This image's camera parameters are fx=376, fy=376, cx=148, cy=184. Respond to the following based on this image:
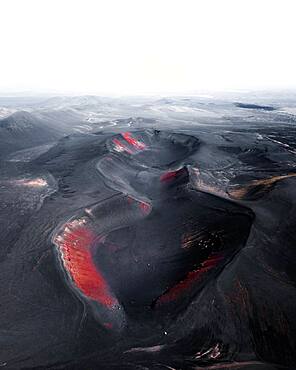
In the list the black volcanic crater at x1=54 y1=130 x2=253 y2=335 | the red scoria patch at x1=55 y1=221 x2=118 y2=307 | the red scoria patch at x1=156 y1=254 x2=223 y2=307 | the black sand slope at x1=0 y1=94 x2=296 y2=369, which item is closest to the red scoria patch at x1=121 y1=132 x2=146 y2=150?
the black sand slope at x1=0 y1=94 x2=296 y2=369

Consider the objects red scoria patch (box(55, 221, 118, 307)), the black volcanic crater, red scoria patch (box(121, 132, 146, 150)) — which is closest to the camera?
the black volcanic crater

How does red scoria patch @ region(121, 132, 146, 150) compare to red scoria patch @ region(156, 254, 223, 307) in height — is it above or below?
below

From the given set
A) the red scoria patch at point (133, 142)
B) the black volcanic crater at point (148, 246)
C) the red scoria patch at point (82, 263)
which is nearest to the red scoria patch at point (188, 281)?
the black volcanic crater at point (148, 246)

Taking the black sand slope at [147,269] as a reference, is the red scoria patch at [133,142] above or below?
below

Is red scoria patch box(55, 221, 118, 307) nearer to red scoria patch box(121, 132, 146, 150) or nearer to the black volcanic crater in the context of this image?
the black volcanic crater

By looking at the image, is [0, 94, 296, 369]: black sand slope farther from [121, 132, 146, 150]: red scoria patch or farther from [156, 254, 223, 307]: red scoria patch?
[121, 132, 146, 150]: red scoria patch

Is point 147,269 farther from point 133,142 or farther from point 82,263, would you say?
point 133,142

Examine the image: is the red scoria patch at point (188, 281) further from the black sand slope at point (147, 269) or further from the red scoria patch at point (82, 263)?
the red scoria patch at point (82, 263)

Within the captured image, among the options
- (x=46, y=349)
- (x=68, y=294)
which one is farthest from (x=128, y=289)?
(x=46, y=349)

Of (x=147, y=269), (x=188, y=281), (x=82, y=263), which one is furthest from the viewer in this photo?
(x=147, y=269)

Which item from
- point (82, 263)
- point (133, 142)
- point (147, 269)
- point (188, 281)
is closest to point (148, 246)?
point (147, 269)

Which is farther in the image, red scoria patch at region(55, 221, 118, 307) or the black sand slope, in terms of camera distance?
red scoria patch at region(55, 221, 118, 307)

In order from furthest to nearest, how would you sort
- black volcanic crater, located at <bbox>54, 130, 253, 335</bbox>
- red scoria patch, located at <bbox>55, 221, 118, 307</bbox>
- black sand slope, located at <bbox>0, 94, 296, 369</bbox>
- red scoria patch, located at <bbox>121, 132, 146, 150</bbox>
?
red scoria patch, located at <bbox>121, 132, 146, 150</bbox> → red scoria patch, located at <bbox>55, 221, 118, 307</bbox> → black volcanic crater, located at <bbox>54, 130, 253, 335</bbox> → black sand slope, located at <bbox>0, 94, 296, 369</bbox>
